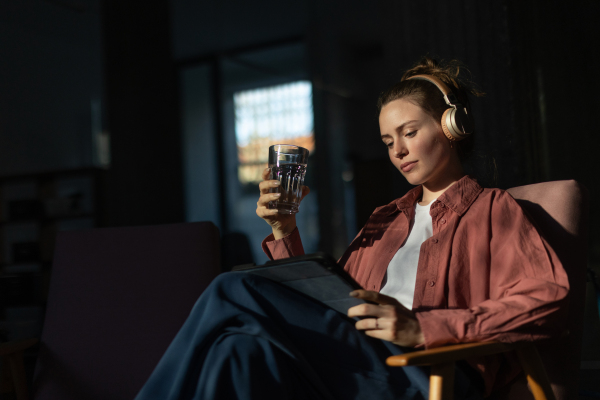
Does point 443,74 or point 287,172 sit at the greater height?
point 443,74

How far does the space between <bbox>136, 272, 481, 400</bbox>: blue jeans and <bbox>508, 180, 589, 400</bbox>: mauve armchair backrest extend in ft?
0.65

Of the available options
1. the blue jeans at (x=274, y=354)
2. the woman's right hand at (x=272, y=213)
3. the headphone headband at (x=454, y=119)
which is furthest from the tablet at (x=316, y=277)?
the headphone headband at (x=454, y=119)

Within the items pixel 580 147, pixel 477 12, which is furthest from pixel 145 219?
pixel 580 147

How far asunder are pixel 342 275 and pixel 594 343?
5.95ft

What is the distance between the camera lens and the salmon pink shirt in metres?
0.93

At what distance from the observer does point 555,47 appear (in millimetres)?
2480

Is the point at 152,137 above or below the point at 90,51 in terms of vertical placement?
below

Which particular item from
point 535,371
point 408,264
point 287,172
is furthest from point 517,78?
point 535,371

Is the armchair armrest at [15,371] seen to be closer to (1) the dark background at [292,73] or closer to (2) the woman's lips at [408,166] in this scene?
(2) the woman's lips at [408,166]

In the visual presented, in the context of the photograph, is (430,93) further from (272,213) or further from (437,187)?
(272,213)

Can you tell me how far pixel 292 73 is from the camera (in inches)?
318

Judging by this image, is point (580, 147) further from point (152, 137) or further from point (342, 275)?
point (152, 137)

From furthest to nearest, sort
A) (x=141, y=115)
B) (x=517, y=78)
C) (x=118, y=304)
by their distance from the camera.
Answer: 1. (x=141, y=115)
2. (x=517, y=78)
3. (x=118, y=304)

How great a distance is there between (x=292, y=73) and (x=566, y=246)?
7.28 metres
